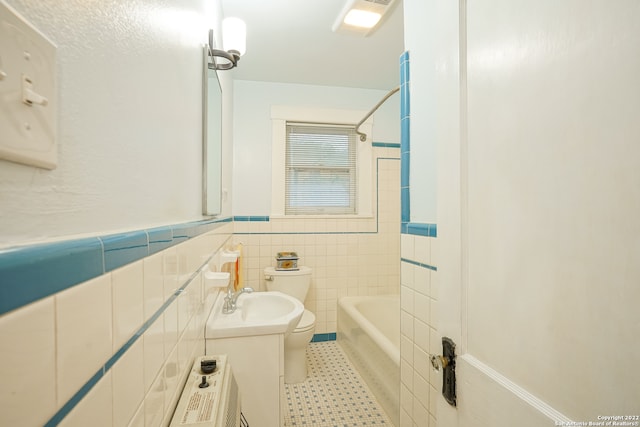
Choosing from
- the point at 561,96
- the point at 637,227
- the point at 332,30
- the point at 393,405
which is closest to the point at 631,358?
the point at 637,227

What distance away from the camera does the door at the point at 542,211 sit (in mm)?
388

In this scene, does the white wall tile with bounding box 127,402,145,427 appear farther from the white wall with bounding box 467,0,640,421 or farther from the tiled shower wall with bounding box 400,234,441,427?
the tiled shower wall with bounding box 400,234,441,427

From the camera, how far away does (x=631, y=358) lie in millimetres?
374

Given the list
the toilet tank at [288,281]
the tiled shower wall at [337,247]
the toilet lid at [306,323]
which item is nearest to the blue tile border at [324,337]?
the tiled shower wall at [337,247]

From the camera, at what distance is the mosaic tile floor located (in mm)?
1666

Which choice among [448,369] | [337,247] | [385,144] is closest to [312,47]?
[385,144]

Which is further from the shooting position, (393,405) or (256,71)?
(256,71)

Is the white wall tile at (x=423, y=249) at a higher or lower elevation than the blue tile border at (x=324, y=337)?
higher

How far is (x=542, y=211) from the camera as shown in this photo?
490 millimetres

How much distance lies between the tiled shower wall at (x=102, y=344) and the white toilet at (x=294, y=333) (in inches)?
52.3

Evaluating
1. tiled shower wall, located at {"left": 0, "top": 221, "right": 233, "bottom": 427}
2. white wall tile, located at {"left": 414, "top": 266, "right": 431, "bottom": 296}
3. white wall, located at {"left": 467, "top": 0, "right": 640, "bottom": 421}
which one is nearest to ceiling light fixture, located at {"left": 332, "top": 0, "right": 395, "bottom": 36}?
white wall, located at {"left": 467, "top": 0, "right": 640, "bottom": 421}

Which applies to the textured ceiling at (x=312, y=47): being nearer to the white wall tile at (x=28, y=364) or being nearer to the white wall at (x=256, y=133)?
the white wall at (x=256, y=133)

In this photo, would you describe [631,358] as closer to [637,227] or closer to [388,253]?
[637,227]

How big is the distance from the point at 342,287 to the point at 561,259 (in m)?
2.36
